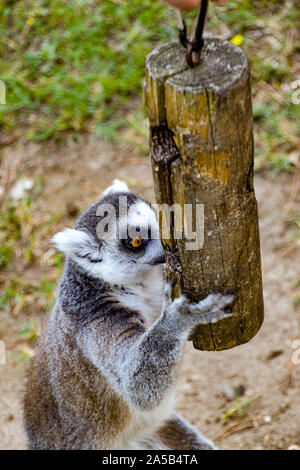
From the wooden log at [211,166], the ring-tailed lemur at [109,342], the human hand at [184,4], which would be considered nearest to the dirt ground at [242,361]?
the ring-tailed lemur at [109,342]

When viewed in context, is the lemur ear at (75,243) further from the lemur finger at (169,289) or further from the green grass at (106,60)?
the green grass at (106,60)

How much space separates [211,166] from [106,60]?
515cm

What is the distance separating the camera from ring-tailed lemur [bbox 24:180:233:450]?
2.80 meters

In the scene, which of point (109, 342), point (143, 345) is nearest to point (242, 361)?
point (109, 342)

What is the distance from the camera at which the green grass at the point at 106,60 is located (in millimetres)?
6328

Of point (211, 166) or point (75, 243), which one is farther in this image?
point (75, 243)

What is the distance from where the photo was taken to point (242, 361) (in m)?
4.63

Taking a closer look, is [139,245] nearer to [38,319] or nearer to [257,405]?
[257,405]

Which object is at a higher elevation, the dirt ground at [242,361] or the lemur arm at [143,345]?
the lemur arm at [143,345]

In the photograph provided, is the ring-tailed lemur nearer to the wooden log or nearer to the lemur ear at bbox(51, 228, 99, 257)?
the lemur ear at bbox(51, 228, 99, 257)

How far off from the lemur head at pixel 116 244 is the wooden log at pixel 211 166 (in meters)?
0.54

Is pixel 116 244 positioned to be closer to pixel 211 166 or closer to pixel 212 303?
pixel 212 303

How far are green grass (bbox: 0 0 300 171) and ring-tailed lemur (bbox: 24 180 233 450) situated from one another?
3.09m

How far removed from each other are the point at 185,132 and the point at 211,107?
0.49 feet
